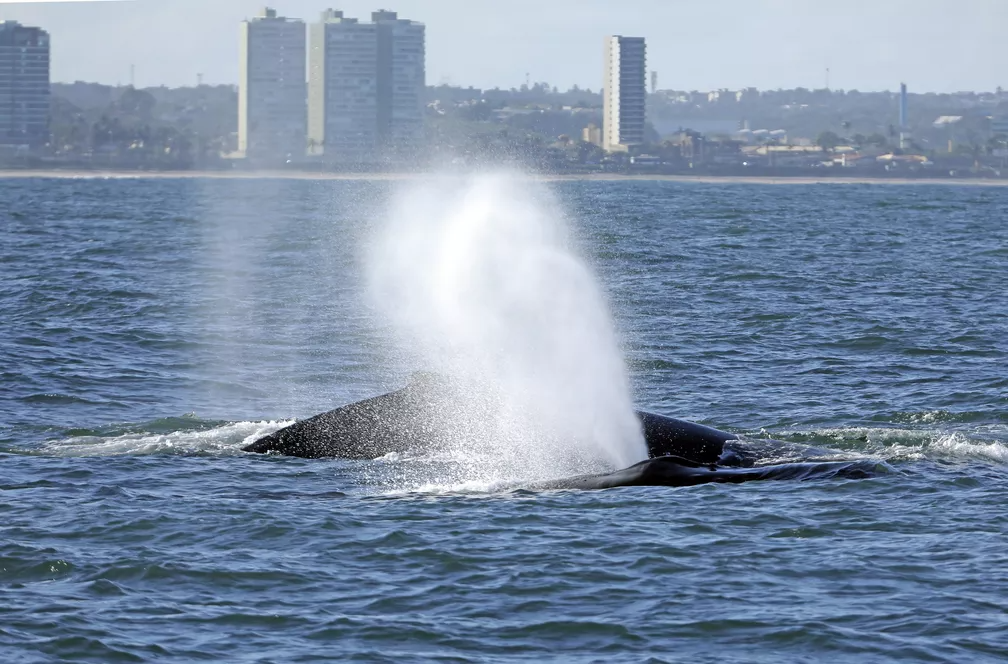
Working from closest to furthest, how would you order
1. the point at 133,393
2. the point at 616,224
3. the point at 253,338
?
the point at 133,393, the point at 253,338, the point at 616,224

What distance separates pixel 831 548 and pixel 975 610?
186 cm

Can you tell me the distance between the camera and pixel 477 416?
18.6 m

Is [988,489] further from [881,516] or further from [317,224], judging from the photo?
[317,224]

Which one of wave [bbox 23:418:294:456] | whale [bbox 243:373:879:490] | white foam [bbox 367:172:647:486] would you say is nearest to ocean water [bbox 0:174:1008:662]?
wave [bbox 23:418:294:456]

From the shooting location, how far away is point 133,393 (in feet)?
75.4

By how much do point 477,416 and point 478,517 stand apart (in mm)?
3976

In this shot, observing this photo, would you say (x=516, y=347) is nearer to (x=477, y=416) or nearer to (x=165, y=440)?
(x=477, y=416)

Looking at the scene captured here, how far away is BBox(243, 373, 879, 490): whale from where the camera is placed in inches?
627

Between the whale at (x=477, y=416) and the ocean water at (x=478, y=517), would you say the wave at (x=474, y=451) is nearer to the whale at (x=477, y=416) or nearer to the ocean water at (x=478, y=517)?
the ocean water at (x=478, y=517)

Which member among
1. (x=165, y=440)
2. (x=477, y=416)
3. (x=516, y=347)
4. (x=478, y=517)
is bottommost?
(x=478, y=517)

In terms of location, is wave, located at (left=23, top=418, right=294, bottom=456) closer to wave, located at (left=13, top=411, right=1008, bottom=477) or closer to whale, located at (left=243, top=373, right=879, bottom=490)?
wave, located at (left=13, top=411, right=1008, bottom=477)

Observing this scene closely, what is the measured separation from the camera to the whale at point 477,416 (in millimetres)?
15922

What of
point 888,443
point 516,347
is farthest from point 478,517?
point 516,347

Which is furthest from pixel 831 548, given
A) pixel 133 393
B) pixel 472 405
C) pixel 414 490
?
pixel 133 393
